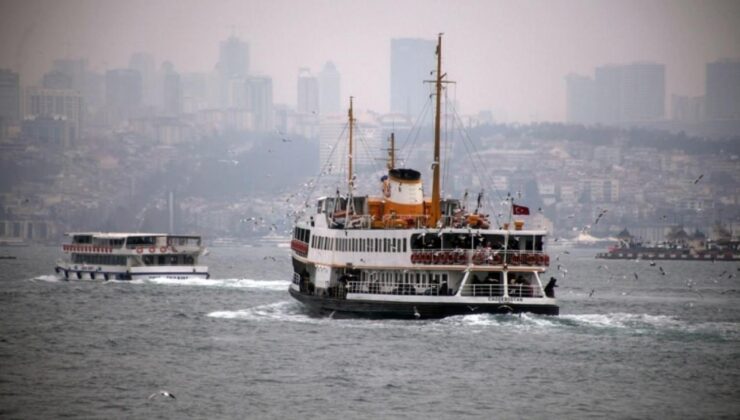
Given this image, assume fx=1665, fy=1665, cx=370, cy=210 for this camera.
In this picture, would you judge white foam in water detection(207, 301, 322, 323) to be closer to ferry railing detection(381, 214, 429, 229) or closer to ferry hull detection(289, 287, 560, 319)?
ferry hull detection(289, 287, 560, 319)

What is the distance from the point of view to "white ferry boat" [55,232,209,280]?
100875 millimetres

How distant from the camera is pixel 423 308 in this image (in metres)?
63.3

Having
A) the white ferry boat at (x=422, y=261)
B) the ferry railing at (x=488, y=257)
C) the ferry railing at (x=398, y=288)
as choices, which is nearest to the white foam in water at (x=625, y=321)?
the white ferry boat at (x=422, y=261)

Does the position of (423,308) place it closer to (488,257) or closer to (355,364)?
(488,257)

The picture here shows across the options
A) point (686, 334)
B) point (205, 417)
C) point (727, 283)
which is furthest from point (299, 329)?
point (727, 283)

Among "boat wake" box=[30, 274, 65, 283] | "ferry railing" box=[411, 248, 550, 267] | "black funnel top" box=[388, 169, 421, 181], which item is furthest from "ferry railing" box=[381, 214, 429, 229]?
"boat wake" box=[30, 274, 65, 283]

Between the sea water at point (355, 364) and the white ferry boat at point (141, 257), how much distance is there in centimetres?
2108

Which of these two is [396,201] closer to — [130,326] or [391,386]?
[130,326]

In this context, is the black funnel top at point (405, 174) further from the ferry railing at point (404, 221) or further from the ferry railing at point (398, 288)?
the ferry railing at point (398, 288)

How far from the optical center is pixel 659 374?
52375mm

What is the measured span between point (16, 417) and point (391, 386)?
11516mm

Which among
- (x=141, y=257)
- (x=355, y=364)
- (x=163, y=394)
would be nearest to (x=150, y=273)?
(x=141, y=257)

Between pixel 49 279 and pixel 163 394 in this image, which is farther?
pixel 49 279

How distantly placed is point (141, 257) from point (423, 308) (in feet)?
137
